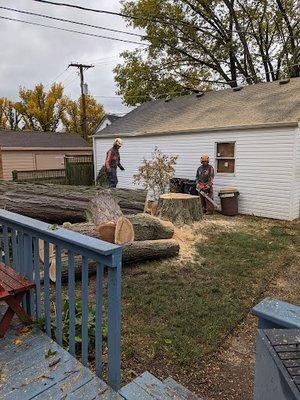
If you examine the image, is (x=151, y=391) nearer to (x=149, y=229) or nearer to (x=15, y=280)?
(x=15, y=280)

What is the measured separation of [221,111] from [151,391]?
10743 mm

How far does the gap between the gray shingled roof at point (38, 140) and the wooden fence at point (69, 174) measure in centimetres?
589

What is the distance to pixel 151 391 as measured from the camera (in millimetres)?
1854

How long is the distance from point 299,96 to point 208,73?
12.3 metres

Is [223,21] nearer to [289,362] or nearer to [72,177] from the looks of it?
[72,177]

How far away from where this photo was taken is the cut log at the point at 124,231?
5055mm

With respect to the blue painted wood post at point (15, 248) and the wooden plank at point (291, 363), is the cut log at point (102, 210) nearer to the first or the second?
the blue painted wood post at point (15, 248)

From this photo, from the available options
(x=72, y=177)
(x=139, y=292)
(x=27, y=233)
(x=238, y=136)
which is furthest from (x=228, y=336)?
(x=72, y=177)

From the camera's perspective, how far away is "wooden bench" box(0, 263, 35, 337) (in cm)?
221

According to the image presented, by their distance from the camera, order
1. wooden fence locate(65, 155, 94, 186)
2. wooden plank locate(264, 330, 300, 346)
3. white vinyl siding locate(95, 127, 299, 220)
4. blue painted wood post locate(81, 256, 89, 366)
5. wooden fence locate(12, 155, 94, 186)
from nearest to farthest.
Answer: wooden plank locate(264, 330, 300, 346)
blue painted wood post locate(81, 256, 89, 366)
white vinyl siding locate(95, 127, 299, 220)
wooden fence locate(12, 155, 94, 186)
wooden fence locate(65, 155, 94, 186)

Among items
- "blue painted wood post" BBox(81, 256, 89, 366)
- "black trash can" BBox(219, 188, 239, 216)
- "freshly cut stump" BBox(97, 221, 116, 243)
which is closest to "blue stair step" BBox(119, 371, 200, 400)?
"blue painted wood post" BBox(81, 256, 89, 366)

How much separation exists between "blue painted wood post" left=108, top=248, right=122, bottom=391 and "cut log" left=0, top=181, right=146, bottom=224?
13.4 feet

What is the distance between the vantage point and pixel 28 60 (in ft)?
78.4

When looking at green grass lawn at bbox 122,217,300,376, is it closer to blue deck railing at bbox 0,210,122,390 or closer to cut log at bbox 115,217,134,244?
cut log at bbox 115,217,134,244
